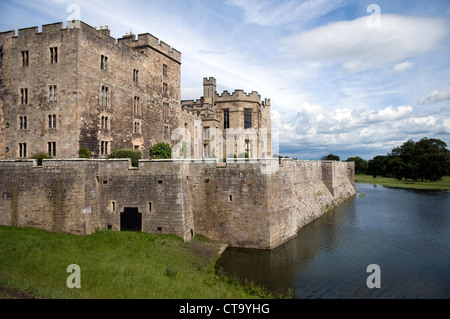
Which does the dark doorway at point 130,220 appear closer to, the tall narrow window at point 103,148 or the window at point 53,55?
the tall narrow window at point 103,148

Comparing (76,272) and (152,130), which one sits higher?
(152,130)

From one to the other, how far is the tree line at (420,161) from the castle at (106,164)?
6826cm

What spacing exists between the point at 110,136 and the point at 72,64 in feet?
20.1

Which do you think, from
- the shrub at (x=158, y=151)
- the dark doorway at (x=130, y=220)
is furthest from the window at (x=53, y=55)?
the dark doorway at (x=130, y=220)

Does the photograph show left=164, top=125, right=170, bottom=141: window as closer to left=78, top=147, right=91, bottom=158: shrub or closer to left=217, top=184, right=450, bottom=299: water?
left=78, top=147, right=91, bottom=158: shrub

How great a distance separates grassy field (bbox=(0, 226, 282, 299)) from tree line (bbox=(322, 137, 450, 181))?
83150mm

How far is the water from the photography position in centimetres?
1472

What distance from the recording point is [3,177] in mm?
18938

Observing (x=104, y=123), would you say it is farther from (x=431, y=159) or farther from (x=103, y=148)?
(x=431, y=159)

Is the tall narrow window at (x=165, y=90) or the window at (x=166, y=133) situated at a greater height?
the tall narrow window at (x=165, y=90)

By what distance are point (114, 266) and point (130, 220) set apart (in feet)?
19.1

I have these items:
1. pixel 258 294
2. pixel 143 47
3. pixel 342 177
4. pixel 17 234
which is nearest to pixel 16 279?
pixel 17 234

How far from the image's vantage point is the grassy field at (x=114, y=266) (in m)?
11.1
